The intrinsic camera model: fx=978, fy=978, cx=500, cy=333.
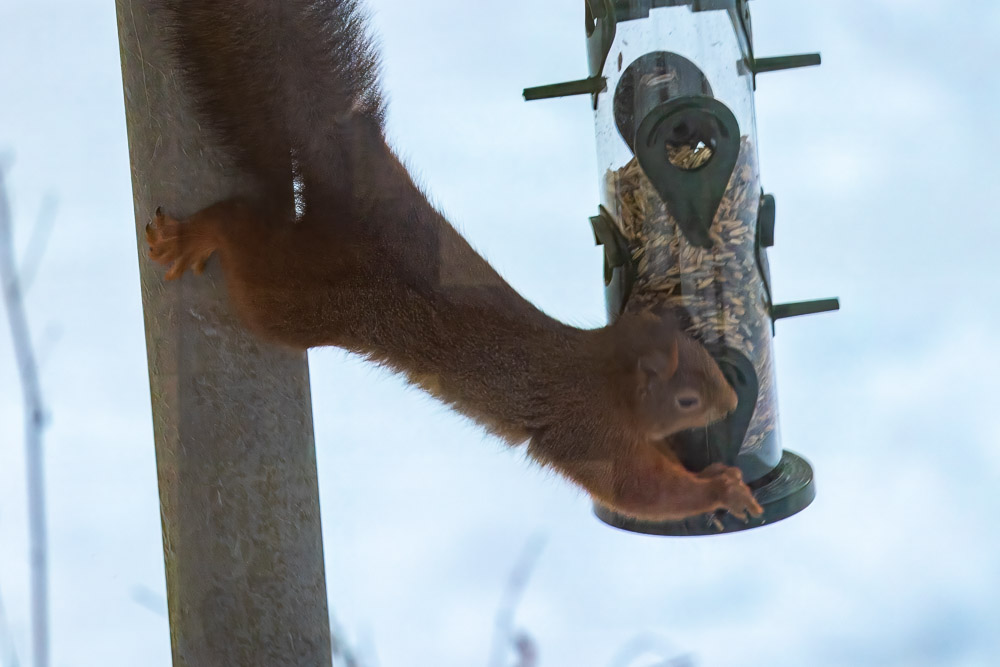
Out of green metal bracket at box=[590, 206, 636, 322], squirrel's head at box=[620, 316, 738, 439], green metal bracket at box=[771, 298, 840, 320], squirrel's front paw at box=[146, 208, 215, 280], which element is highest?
squirrel's front paw at box=[146, 208, 215, 280]

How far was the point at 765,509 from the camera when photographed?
4.71 ft

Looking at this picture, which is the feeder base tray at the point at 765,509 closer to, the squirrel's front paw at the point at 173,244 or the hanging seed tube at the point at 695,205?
the hanging seed tube at the point at 695,205

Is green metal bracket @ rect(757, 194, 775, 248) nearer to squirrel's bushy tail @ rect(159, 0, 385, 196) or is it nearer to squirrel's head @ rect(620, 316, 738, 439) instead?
squirrel's head @ rect(620, 316, 738, 439)

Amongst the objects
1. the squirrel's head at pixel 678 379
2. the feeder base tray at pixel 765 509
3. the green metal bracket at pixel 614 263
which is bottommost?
the feeder base tray at pixel 765 509

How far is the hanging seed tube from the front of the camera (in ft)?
4.49

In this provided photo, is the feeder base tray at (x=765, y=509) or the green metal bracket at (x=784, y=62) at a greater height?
the green metal bracket at (x=784, y=62)

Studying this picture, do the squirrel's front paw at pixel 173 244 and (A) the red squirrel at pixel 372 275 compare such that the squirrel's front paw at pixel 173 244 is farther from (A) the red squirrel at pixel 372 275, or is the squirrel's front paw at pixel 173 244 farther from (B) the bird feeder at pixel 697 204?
(B) the bird feeder at pixel 697 204

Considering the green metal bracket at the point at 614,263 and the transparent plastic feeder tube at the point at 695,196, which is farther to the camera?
the green metal bracket at the point at 614,263

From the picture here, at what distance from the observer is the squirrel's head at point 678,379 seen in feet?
4.68

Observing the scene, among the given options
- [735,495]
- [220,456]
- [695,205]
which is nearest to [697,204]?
[695,205]

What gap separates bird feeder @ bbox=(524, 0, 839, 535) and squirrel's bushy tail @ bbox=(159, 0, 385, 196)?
12.0 inches

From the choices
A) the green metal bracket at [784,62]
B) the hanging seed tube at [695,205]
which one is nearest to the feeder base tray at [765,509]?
the hanging seed tube at [695,205]

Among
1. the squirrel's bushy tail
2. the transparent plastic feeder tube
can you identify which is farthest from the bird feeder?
the squirrel's bushy tail

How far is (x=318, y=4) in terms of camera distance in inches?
57.3
